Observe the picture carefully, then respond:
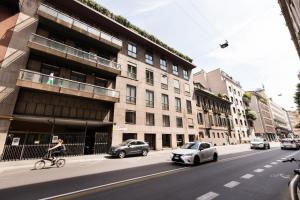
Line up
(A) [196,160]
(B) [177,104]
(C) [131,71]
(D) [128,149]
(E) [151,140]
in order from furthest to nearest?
(B) [177,104], (E) [151,140], (C) [131,71], (D) [128,149], (A) [196,160]

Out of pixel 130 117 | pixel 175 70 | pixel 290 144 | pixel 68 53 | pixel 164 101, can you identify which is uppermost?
Answer: pixel 175 70

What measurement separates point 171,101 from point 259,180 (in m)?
20.1

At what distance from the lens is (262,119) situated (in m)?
62.2

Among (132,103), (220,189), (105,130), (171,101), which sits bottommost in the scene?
(220,189)

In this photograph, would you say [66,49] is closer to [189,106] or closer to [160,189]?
[160,189]

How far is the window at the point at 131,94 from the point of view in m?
21.6

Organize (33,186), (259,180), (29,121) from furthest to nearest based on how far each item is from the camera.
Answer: (29,121) → (259,180) → (33,186)

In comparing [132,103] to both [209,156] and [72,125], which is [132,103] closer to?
[72,125]

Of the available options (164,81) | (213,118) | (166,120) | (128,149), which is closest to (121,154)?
(128,149)

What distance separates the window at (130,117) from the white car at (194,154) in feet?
33.2

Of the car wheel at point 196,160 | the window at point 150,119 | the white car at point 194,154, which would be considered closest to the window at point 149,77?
the window at point 150,119

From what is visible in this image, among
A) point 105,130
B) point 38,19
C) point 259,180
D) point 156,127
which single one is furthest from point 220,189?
point 38,19

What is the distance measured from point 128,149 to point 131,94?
8.24 metres

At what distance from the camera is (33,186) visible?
6477 millimetres
